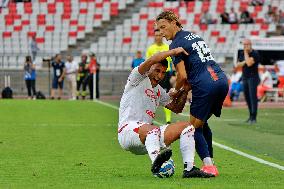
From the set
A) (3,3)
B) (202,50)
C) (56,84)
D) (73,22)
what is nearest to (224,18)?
(73,22)

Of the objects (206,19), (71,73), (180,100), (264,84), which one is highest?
(180,100)

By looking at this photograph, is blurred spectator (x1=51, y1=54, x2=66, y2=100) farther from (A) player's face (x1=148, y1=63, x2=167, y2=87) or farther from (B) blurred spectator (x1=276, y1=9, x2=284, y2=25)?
(A) player's face (x1=148, y1=63, x2=167, y2=87)

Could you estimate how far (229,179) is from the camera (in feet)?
33.7

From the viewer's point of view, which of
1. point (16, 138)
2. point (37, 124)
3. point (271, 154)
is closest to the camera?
point (271, 154)

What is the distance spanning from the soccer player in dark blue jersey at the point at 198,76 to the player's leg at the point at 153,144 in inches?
25.3

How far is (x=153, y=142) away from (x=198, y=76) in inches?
41.5

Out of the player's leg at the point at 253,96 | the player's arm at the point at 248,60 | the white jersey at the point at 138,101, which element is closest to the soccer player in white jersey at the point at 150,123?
the white jersey at the point at 138,101

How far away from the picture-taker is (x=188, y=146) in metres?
10.2

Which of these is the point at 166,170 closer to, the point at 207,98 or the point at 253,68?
the point at 207,98

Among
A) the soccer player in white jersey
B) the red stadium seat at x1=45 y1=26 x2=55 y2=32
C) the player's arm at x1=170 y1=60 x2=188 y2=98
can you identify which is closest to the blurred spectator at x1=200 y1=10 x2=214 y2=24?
the red stadium seat at x1=45 y1=26 x2=55 y2=32

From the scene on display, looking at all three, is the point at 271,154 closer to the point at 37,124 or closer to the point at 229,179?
the point at 229,179

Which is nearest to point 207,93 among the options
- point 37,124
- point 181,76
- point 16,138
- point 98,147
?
point 181,76

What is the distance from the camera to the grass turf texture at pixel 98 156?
9898 millimetres

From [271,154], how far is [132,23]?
31.9 meters
